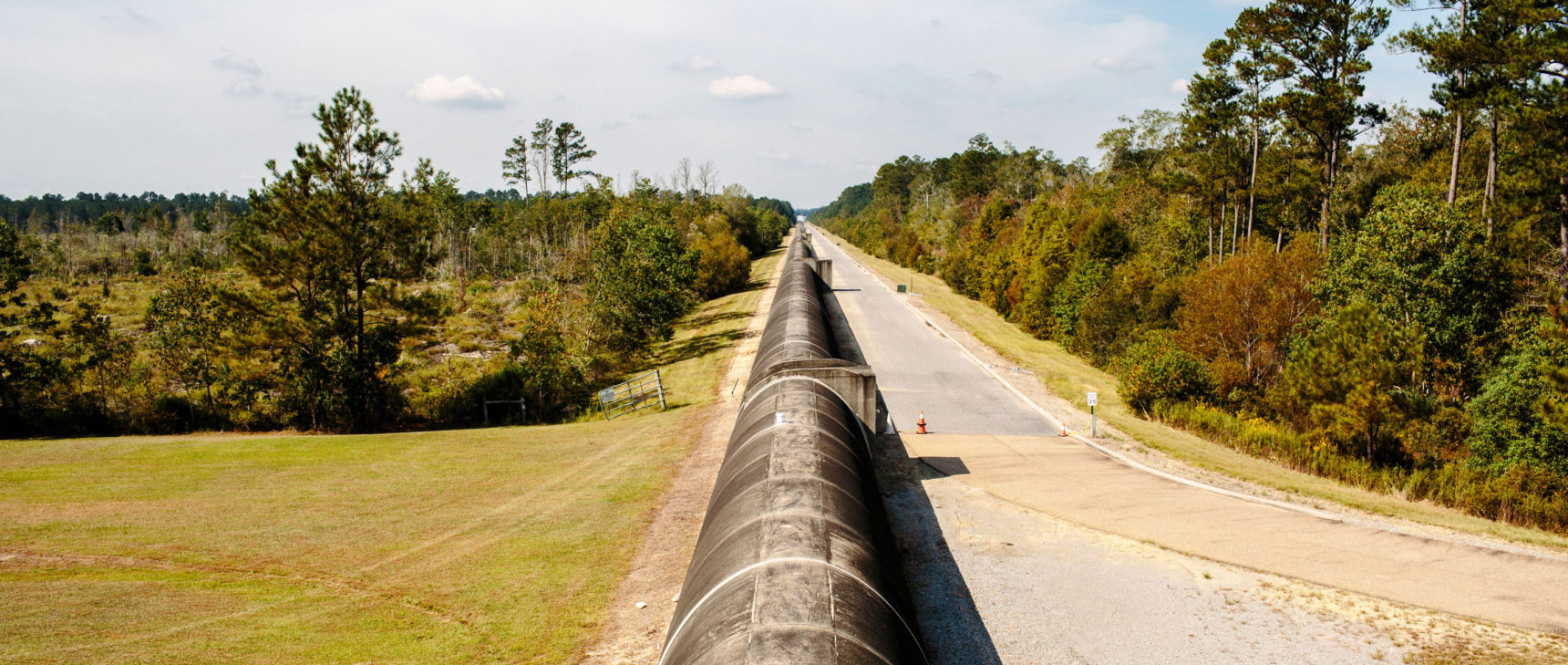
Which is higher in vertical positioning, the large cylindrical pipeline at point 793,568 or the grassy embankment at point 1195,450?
the large cylindrical pipeline at point 793,568

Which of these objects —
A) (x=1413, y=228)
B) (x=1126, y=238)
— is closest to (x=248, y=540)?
(x=1413, y=228)

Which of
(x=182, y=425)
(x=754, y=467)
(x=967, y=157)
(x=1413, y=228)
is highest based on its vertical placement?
(x=967, y=157)

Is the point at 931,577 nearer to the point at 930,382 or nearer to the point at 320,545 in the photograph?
the point at 320,545

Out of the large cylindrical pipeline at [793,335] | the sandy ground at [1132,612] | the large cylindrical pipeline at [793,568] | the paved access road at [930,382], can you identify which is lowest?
the sandy ground at [1132,612]

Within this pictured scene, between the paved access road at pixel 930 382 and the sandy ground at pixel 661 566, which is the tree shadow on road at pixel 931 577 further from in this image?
the paved access road at pixel 930 382

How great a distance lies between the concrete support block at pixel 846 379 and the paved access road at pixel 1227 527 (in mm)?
3505

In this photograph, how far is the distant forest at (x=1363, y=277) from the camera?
72.7 ft

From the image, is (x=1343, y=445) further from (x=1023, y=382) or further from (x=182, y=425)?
(x=182, y=425)

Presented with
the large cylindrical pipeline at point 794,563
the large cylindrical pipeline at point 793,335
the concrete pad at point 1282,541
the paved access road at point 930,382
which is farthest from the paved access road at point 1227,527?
the large cylindrical pipeline at point 794,563

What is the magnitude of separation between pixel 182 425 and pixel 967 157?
98317 millimetres

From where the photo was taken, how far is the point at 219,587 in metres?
12.4

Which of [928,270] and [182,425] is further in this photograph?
[928,270]

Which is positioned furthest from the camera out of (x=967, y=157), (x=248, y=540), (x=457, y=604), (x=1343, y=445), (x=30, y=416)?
(x=967, y=157)

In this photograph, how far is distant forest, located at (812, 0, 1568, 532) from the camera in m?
22.2
